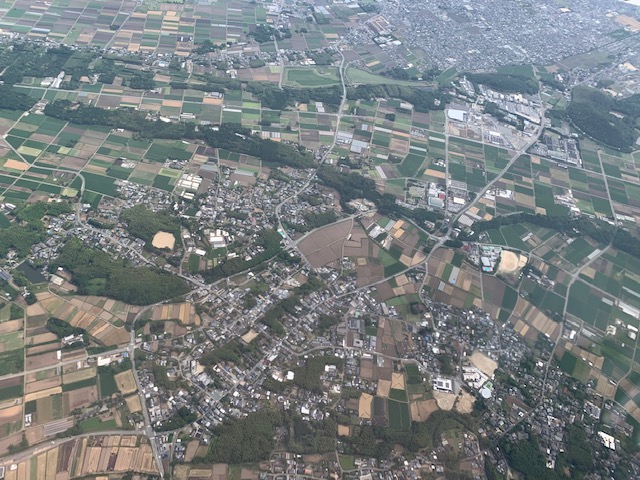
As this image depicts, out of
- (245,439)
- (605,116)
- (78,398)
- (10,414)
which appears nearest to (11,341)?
(10,414)

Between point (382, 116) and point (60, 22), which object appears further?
point (60, 22)

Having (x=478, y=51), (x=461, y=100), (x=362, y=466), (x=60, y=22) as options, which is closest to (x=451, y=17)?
(x=478, y=51)

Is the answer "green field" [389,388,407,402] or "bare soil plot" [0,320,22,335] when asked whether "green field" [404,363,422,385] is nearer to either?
"green field" [389,388,407,402]

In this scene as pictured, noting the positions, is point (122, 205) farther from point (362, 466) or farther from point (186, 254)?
point (362, 466)

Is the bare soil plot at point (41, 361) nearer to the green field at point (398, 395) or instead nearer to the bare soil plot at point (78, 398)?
the bare soil plot at point (78, 398)

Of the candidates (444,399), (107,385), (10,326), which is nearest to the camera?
(107,385)

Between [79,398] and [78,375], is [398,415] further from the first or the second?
[78,375]
